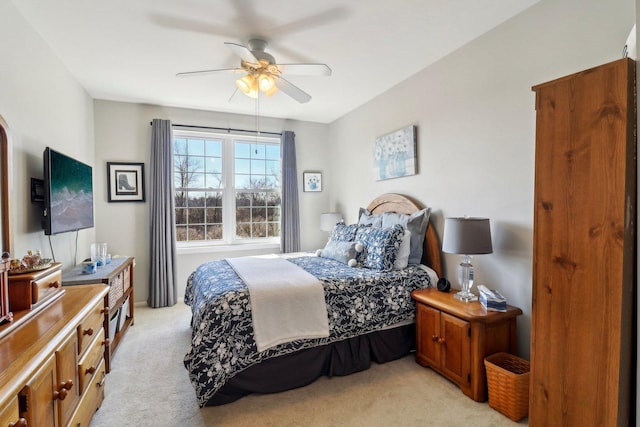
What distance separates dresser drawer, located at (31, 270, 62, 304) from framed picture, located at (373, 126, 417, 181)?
2961mm

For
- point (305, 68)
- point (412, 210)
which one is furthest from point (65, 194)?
point (412, 210)

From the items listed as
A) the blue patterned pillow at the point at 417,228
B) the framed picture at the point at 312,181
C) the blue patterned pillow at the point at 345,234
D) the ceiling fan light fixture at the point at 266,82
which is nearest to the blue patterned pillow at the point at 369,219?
the blue patterned pillow at the point at 345,234

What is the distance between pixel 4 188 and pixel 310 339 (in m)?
2.11

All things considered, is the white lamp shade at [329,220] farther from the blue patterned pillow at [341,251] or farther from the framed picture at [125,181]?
the framed picture at [125,181]

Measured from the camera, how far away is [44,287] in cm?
151

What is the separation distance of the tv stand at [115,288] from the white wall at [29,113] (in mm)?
350

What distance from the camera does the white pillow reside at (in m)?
2.75

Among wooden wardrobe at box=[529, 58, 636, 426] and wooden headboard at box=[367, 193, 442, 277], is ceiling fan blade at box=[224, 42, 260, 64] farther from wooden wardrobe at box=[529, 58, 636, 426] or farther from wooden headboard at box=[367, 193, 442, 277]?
wooden headboard at box=[367, 193, 442, 277]

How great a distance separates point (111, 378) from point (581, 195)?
10.5 ft

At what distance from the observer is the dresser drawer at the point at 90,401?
151cm

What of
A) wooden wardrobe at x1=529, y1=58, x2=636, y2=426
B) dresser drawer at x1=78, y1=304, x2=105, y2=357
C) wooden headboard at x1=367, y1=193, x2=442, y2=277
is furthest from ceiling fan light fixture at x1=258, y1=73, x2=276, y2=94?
dresser drawer at x1=78, y1=304, x2=105, y2=357

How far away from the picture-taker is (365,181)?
4.09 m

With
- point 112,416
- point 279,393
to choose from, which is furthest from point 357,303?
point 112,416

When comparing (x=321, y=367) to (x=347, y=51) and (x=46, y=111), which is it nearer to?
(x=347, y=51)
